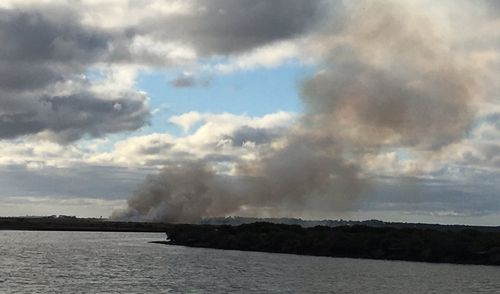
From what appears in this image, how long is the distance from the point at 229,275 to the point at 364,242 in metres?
53.5

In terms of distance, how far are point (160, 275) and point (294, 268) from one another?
902 inches

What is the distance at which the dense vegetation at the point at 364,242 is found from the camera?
12025 cm

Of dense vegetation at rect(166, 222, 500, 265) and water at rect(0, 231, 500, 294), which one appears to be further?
dense vegetation at rect(166, 222, 500, 265)

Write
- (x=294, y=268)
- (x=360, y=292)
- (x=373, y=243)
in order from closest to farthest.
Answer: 1. (x=360, y=292)
2. (x=294, y=268)
3. (x=373, y=243)

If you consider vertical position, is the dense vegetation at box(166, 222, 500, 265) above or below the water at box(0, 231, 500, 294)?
above

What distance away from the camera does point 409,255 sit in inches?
4911

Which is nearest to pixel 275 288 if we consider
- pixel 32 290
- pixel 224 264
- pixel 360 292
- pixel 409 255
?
pixel 360 292

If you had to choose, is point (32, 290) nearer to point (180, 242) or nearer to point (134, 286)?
point (134, 286)

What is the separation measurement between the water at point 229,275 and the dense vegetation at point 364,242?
8126mm

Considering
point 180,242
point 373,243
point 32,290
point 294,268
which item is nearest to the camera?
point 32,290

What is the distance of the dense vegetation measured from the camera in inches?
4734

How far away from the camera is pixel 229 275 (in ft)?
290

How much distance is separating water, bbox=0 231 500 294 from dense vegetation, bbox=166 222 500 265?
813 cm

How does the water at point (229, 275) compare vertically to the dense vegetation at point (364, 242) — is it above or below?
below
